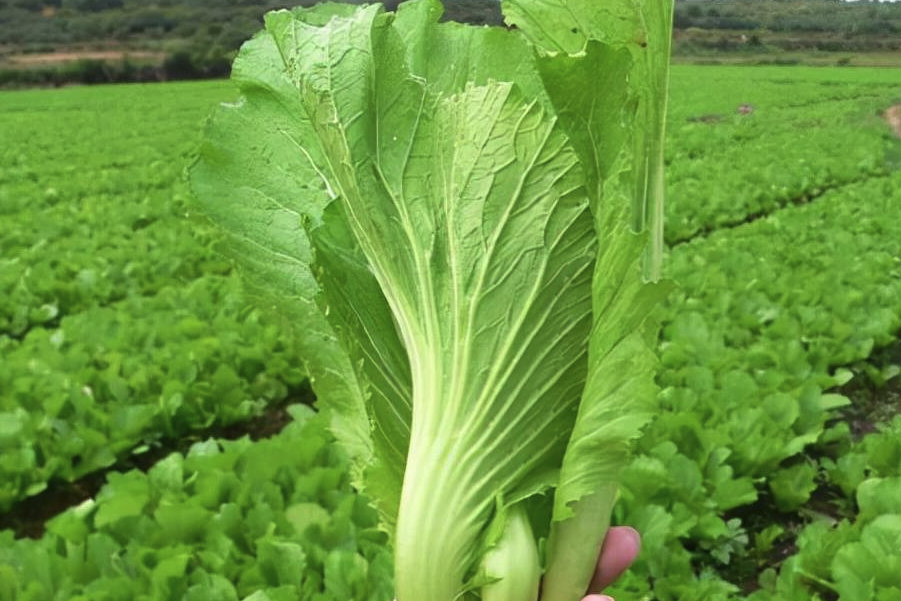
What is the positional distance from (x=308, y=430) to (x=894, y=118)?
83.1ft

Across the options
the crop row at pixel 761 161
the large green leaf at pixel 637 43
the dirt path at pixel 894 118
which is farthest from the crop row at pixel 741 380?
the dirt path at pixel 894 118

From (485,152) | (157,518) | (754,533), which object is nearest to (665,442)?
(754,533)

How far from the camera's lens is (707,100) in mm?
31453

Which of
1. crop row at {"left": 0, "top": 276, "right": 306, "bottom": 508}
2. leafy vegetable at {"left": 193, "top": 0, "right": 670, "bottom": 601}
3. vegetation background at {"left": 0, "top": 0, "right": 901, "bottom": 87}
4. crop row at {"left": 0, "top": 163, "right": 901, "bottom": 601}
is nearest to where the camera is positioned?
leafy vegetable at {"left": 193, "top": 0, "right": 670, "bottom": 601}

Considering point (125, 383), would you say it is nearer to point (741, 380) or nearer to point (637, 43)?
point (741, 380)

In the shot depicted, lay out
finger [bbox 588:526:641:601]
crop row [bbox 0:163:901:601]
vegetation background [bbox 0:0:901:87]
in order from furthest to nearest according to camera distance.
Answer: vegetation background [bbox 0:0:901:87] → crop row [bbox 0:163:901:601] → finger [bbox 588:526:641:601]

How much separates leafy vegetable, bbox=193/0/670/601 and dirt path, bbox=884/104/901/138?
20825 mm

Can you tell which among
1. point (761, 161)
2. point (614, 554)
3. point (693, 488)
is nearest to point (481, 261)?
point (614, 554)

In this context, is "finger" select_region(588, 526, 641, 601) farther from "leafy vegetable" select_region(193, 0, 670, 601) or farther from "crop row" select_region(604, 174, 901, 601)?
"crop row" select_region(604, 174, 901, 601)

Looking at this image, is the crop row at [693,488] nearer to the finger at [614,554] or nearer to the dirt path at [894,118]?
the finger at [614,554]

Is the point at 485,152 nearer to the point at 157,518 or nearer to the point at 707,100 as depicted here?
the point at 157,518

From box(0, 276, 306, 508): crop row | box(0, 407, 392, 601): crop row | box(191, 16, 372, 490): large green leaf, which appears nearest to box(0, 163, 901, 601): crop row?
box(0, 407, 392, 601): crop row

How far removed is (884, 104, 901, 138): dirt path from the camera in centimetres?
2088

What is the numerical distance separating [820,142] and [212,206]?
19.3 m
